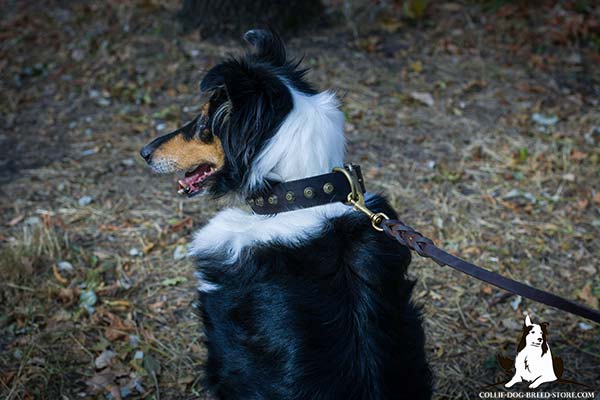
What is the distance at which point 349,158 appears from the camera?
15.6 ft

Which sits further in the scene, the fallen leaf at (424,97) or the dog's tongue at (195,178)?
the fallen leaf at (424,97)

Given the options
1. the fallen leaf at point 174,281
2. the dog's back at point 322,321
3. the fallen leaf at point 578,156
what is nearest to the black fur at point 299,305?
the dog's back at point 322,321

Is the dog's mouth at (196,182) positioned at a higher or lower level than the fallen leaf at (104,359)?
higher

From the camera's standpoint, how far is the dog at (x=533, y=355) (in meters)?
2.11

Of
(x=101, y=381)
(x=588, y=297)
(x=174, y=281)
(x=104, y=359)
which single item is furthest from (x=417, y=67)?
(x=101, y=381)

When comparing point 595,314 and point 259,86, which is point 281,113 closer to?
point 259,86

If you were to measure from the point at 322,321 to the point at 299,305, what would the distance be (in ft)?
0.33

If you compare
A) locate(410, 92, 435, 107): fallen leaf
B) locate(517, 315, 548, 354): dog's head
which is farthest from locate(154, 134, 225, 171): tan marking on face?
locate(410, 92, 435, 107): fallen leaf

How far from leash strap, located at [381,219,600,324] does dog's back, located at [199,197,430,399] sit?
215mm

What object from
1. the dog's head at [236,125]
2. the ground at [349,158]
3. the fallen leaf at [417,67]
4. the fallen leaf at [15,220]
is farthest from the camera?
the fallen leaf at [417,67]

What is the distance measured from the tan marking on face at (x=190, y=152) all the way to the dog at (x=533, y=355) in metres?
1.35

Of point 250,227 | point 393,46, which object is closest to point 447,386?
point 250,227

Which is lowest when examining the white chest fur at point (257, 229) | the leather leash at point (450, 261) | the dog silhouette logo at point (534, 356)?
the dog silhouette logo at point (534, 356)

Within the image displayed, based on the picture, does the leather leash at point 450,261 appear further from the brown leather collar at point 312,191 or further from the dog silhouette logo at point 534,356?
the dog silhouette logo at point 534,356
